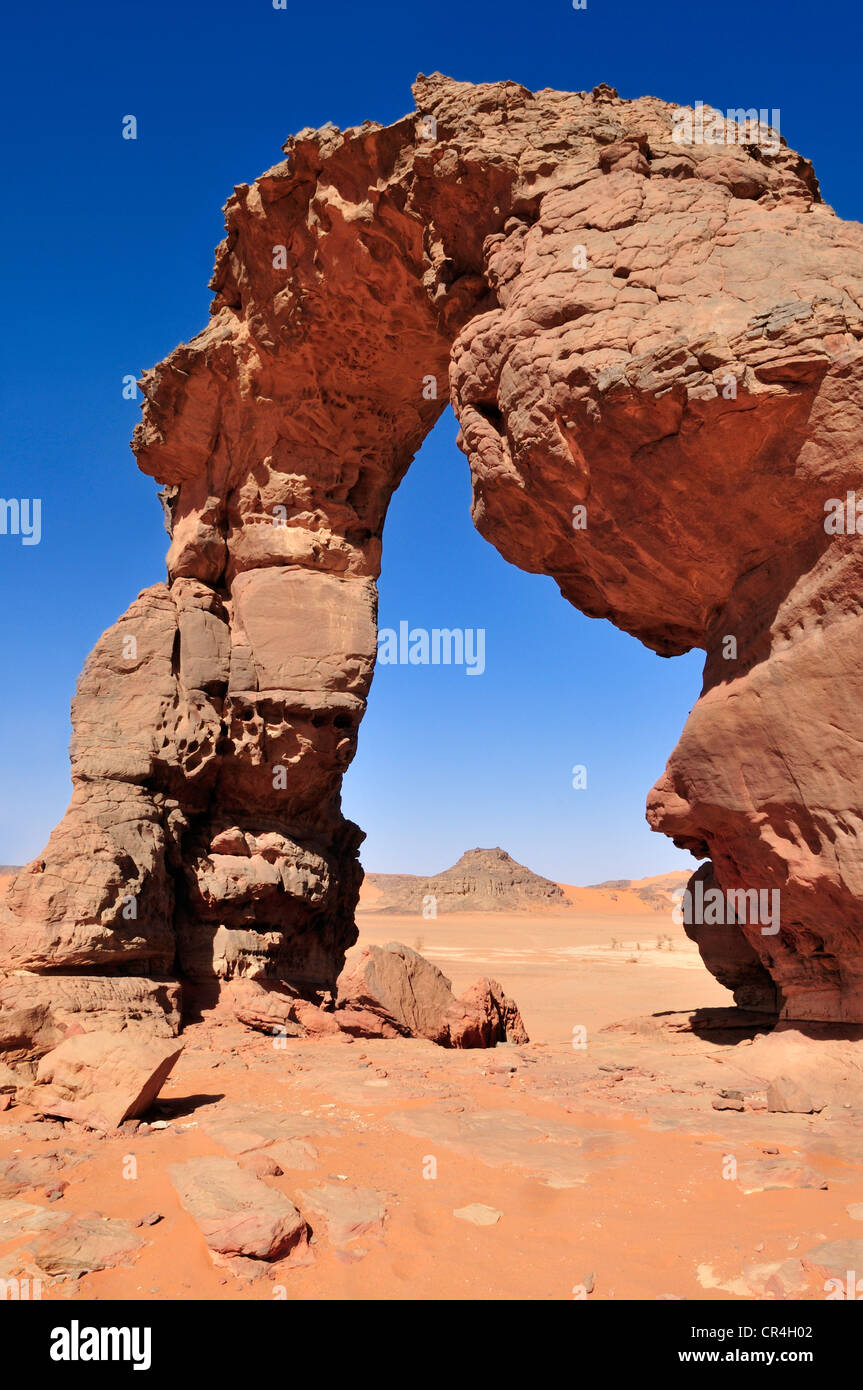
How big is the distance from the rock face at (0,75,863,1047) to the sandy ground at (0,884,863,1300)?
1199 mm

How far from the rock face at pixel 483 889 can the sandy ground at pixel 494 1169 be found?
139ft

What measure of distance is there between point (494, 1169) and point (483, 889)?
155 ft

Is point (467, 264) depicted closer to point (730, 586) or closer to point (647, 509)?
point (647, 509)

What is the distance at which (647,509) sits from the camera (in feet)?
19.6

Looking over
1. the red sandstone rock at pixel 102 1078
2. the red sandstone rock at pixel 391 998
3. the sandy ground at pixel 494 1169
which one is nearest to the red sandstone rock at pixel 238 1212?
the sandy ground at pixel 494 1169

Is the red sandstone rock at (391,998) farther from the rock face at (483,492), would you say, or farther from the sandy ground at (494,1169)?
the rock face at (483,492)

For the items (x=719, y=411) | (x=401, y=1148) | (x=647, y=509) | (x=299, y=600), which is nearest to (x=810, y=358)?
(x=719, y=411)

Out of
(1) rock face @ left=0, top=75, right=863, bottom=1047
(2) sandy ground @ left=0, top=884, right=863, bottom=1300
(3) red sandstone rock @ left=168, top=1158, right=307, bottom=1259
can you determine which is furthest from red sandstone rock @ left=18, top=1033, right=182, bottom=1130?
(1) rock face @ left=0, top=75, right=863, bottom=1047

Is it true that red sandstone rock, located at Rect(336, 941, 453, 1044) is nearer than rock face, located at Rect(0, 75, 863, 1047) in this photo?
No

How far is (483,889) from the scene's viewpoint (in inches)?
1971

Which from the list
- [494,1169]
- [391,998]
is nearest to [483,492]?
[391,998]

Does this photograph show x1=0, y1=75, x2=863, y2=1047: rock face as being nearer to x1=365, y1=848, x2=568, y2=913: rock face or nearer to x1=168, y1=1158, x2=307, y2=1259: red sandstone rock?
x1=168, y1=1158, x2=307, y2=1259: red sandstone rock

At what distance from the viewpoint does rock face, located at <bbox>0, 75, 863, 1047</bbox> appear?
17.3 ft

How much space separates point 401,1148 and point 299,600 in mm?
6504
